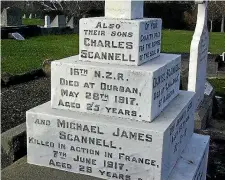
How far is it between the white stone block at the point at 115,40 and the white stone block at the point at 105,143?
1.74 ft

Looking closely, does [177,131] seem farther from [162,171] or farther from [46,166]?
[46,166]

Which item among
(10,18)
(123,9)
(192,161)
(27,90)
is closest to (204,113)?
(192,161)

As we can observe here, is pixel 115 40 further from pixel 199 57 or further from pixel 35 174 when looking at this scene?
A: pixel 199 57

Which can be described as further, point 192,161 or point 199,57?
point 199,57

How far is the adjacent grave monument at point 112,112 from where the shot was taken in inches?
122

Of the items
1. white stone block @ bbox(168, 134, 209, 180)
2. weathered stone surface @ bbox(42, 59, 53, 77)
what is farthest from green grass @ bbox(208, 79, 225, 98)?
white stone block @ bbox(168, 134, 209, 180)

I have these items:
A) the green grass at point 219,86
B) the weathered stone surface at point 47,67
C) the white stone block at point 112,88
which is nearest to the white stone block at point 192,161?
the white stone block at point 112,88

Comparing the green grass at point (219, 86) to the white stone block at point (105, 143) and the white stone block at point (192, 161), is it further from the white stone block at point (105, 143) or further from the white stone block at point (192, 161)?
the white stone block at point (105, 143)

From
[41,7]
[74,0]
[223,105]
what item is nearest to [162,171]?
[223,105]

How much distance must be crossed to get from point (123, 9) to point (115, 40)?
0.97 ft

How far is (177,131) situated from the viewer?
3.42 meters

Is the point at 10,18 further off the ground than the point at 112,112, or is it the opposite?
the point at 10,18

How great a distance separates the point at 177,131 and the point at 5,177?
5.16 ft

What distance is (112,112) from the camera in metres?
3.25
